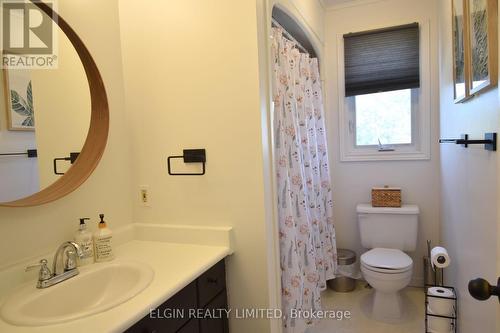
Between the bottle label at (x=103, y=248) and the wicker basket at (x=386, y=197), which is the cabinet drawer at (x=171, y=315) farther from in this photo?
the wicker basket at (x=386, y=197)

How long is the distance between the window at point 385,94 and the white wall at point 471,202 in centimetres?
51

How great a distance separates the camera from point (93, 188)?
1338 millimetres

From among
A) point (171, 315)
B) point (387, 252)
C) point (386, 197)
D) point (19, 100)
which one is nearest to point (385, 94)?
point (386, 197)

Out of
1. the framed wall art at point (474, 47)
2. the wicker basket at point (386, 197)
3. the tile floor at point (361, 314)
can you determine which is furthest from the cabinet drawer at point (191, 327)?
the wicker basket at point (386, 197)

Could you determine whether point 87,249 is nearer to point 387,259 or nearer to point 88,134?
point 88,134

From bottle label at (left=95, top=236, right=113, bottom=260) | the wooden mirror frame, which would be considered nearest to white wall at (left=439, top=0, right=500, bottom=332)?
bottle label at (left=95, top=236, right=113, bottom=260)

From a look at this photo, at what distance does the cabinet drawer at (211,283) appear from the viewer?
46.4 inches

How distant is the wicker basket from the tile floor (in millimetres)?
749

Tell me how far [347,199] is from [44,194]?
92.0 inches

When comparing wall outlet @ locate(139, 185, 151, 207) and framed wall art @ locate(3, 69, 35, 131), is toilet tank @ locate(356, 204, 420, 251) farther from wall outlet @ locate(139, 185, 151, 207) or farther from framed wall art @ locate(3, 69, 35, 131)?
framed wall art @ locate(3, 69, 35, 131)

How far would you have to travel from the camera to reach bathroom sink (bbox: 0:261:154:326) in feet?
2.76

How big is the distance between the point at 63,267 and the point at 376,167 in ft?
7.91

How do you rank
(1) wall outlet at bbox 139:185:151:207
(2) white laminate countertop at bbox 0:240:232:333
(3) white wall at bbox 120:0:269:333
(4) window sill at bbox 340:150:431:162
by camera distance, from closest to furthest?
(2) white laminate countertop at bbox 0:240:232:333, (3) white wall at bbox 120:0:269:333, (1) wall outlet at bbox 139:185:151:207, (4) window sill at bbox 340:150:431:162

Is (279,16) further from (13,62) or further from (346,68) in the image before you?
(13,62)
